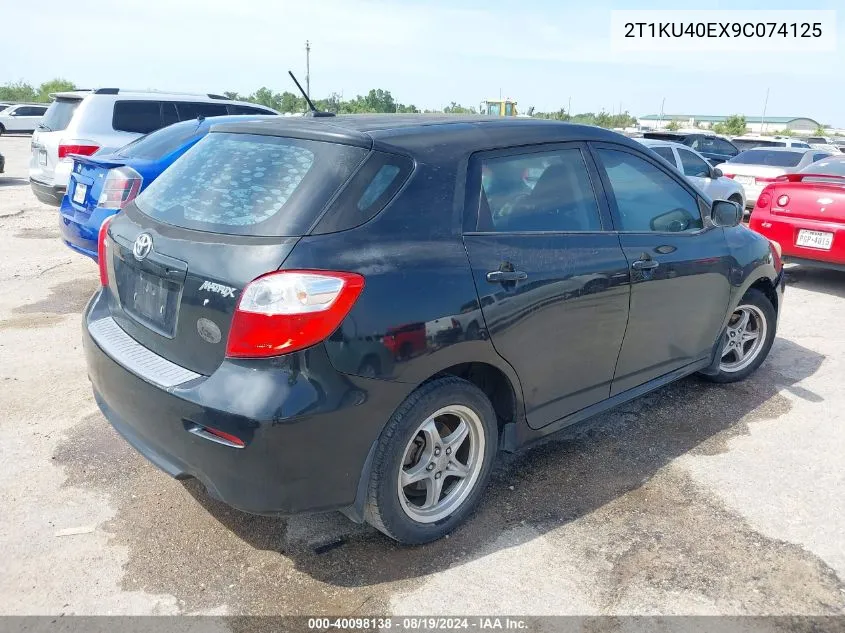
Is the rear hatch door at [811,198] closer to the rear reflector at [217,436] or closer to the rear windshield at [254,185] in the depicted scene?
the rear windshield at [254,185]

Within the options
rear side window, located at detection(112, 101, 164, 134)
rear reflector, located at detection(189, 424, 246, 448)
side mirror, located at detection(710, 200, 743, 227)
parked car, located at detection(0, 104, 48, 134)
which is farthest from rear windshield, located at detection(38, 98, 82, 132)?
parked car, located at detection(0, 104, 48, 134)

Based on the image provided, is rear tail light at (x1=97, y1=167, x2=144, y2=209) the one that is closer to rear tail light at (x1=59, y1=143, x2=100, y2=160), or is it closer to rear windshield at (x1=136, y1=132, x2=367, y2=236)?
rear windshield at (x1=136, y1=132, x2=367, y2=236)

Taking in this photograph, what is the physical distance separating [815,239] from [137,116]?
817 cm

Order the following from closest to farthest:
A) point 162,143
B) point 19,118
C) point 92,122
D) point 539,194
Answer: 1. point 539,194
2. point 162,143
3. point 92,122
4. point 19,118

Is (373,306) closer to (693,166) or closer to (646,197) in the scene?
(646,197)

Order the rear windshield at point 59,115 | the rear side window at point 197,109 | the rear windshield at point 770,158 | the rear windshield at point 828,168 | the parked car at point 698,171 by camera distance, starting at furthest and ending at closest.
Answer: the rear windshield at point 770,158 → the parked car at point 698,171 → the rear side window at point 197,109 → the rear windshield at point 59,115 → the rear windshield at point 828,168

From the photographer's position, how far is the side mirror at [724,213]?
4148mm

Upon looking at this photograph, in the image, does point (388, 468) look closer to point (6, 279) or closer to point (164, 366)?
point (164, 366)

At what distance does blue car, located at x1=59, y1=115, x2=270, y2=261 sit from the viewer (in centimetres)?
546

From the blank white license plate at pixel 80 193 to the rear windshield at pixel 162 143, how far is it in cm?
46

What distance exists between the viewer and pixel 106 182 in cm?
548

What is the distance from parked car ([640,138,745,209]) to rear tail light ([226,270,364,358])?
389 inches

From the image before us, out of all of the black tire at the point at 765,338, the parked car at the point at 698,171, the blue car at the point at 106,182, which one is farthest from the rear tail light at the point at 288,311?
the parked car at the point at 698,171

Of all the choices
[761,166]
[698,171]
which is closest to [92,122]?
[698,171]
